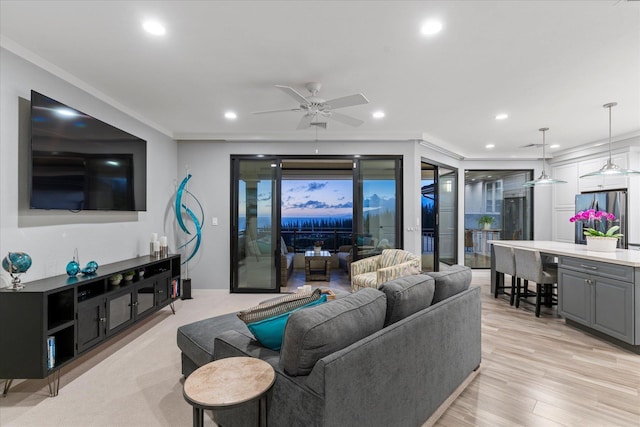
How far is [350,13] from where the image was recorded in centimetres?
201

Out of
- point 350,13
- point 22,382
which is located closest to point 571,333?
point 350,13

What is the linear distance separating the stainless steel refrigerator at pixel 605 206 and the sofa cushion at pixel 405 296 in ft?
16.4

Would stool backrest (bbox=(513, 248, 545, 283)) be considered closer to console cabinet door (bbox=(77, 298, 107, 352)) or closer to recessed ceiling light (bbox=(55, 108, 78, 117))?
console cabinet door (bbox=(77, 298, 107, 352))

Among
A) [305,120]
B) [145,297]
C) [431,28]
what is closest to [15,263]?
[145,297]

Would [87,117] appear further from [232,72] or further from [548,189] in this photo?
[548,189]

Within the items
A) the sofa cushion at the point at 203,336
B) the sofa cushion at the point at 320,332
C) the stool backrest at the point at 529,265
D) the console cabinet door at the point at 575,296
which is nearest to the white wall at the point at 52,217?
the sofa cushion at the point at 203,336

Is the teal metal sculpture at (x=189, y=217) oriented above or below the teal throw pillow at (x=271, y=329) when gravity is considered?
above

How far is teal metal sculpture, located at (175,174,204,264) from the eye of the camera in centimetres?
482

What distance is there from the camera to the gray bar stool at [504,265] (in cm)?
442

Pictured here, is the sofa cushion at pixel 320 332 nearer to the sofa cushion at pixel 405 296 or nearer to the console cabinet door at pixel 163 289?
the sofa cushion at pixel 405 296

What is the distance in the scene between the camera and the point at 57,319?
242 cm

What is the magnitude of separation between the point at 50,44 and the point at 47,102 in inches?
18.3

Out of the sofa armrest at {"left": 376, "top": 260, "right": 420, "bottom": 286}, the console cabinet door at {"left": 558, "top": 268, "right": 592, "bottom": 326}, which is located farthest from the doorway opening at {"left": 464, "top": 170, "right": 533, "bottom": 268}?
the sofa armrest at {"left": 376, "top": 260, "right": 420, "bottom": 286}

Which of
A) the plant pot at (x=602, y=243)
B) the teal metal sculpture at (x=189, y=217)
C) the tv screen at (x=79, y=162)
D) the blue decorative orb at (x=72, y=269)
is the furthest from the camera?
the teal metal sculpture at (x=189, y=217)
